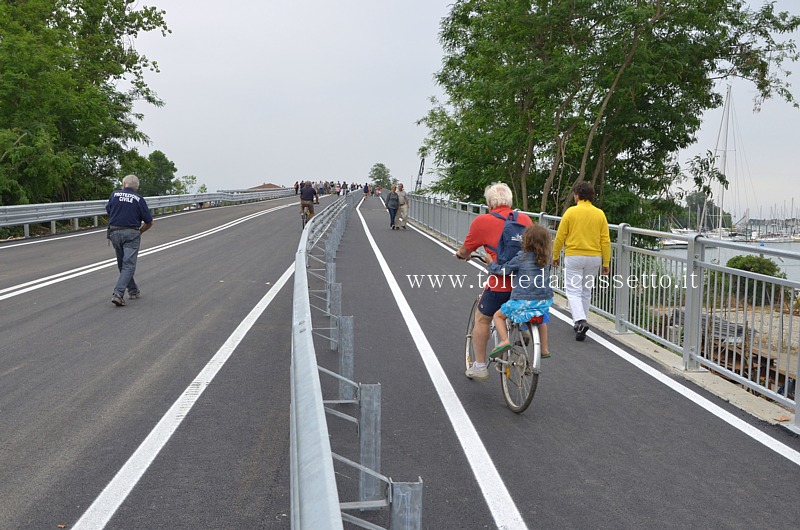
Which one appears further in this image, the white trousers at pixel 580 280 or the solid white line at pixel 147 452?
the white trousers at pixel 580 280

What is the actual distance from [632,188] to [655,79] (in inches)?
270

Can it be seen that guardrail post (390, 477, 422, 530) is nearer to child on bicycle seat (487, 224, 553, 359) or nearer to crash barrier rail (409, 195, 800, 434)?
child on bicycle seat (487, 224, 553, 359)

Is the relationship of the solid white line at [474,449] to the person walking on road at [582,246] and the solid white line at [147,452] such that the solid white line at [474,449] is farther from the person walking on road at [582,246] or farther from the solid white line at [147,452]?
the solid white line at [147,452]

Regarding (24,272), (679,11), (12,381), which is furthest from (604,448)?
(679,11)

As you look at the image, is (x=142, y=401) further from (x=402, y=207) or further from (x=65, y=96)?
(x=65, y=96)

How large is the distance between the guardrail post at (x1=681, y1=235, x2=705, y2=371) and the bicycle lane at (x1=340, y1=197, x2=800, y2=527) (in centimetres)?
50

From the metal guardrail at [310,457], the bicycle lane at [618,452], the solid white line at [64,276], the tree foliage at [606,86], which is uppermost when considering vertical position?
the tree foliage at [606,86]

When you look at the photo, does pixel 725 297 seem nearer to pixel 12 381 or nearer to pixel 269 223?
pixel 12 381

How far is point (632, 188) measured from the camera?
37.2m

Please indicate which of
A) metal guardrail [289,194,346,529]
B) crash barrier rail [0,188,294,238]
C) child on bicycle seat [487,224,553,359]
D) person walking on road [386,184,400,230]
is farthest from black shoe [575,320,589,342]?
person walking on road [386,184,400,230]

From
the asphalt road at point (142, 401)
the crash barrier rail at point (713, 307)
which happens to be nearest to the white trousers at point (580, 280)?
the crash barrier rail at point (713, 307)

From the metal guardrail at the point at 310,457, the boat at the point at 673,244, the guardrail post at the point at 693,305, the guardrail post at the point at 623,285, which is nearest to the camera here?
the metal guardrail at the point at 310,457

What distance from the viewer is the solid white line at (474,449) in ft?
14.1

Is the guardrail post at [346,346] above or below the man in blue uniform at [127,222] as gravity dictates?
below
